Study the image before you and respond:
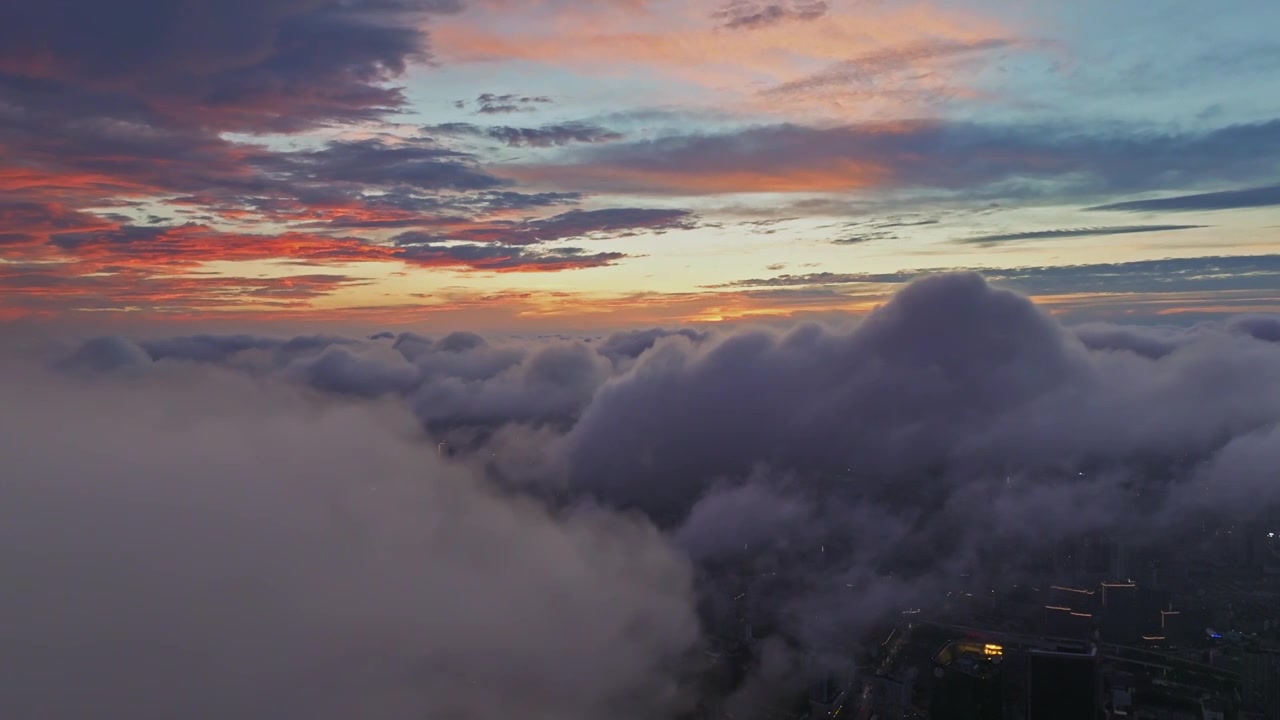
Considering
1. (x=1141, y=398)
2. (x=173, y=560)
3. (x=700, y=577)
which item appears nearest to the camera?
(x=173, y=560)

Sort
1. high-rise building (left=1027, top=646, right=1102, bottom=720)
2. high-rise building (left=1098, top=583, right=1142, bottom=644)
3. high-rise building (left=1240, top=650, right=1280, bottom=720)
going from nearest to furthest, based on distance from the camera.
Result: high-rise building (left=1027, top=646, right=1102, bottom=720) < high-rise building (left=1240, top=650, right=1280, bottom=720) < high-rise building (left=1098, top=583, right=1142, bottom=644)

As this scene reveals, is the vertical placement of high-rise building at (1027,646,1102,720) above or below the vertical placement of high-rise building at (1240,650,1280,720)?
above

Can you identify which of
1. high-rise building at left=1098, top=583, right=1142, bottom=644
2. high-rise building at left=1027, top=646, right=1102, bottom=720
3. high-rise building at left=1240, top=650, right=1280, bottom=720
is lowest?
high-rise building at left=1098, top=583, right=1142, bottom=644

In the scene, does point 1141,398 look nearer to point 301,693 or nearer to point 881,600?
point 881,600

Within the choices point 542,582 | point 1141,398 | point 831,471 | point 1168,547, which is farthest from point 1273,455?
point 542,582

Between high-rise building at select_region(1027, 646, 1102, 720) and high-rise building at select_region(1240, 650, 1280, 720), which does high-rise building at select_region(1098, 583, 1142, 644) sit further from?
high-rise building at select_region(1027, 646, 1102, 720)

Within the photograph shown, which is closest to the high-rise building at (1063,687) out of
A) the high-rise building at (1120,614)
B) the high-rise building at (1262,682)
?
the high-rise building at (1262,682)

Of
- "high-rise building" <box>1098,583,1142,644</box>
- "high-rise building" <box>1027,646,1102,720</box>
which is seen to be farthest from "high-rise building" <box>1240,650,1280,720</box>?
"high-rise building" <box>1027,646,1102,720</box>

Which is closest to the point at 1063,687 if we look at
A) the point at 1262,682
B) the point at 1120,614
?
the point at 1262,682

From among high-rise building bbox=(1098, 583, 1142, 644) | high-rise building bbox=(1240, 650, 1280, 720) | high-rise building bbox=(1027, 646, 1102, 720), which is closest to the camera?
high-rise building bbox=(1027, 646, 1102, 720)

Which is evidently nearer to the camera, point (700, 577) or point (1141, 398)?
point (700, 577)

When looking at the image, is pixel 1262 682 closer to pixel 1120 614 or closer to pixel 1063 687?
pixel 1120 614
